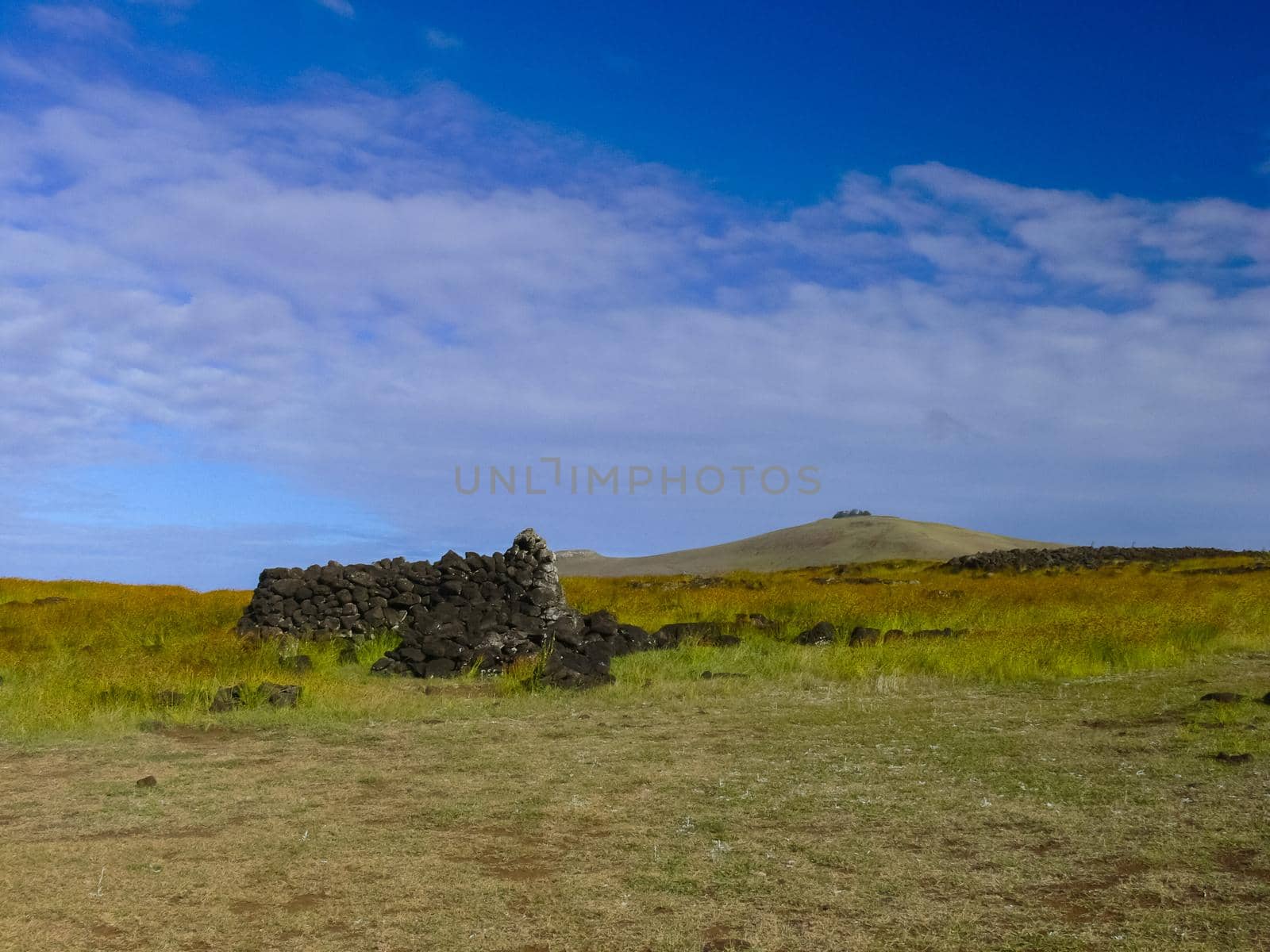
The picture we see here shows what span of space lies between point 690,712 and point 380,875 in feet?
20.7

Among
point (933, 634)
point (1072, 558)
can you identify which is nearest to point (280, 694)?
point (933, 634)

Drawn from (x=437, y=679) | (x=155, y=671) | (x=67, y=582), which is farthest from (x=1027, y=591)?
(x=67, y=582)

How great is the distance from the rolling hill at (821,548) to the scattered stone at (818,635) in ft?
141

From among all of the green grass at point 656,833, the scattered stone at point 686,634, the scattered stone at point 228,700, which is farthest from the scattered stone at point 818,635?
the scattered stone at point 228,700

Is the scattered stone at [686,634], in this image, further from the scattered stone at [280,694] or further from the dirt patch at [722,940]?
the dirt patch at [722,940]

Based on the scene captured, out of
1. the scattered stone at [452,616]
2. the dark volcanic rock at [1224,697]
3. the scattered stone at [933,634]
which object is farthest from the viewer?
the scattered stone at [933,634]

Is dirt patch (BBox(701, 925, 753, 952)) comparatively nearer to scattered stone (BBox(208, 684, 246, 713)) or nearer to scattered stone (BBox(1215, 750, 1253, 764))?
scattered stone (BBox(1215, 750, 1253, 764))

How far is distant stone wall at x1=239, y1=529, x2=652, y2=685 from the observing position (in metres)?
16.0

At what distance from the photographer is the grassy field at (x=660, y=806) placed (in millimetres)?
5262

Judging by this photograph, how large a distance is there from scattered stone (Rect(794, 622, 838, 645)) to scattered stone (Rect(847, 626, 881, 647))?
400 millimetres

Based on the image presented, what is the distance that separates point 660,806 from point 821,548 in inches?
2549

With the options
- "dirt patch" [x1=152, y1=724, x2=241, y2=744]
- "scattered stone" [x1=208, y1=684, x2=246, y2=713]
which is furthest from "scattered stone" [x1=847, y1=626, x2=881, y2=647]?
"dirt patch" [x1=152, y1=724, x2=241, y2=744]

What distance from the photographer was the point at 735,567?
233 ft

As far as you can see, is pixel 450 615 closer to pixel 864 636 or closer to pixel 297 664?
pixel 297 664
